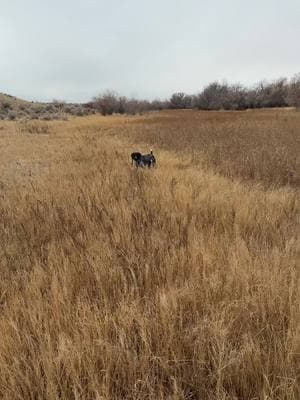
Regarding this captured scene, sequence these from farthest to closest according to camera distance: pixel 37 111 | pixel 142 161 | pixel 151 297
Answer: pixel 37 111, pixel 142 161, pixel 151 297

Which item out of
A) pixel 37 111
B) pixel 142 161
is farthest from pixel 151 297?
pixel 37 111

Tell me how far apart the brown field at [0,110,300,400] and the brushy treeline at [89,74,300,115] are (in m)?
49.6

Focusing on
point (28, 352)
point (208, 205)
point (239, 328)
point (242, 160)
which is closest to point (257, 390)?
point (239, 328)

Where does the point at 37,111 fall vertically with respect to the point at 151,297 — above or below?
above

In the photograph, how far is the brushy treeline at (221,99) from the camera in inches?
2393

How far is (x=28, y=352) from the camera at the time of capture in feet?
6.61

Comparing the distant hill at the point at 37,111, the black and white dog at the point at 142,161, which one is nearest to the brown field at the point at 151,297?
the black and white dog at the point at 142,161

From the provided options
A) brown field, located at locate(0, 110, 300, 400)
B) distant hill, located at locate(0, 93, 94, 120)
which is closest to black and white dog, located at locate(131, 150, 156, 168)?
Result: brown field, located at locate(0, 110, 300, 400)

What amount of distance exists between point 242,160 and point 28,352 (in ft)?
24.5

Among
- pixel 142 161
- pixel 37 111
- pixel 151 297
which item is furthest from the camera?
pixel 37 111

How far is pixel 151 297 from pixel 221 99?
64.5m

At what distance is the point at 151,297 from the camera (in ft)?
8.07

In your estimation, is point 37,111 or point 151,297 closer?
point 151,297

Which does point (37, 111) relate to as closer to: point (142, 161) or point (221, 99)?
point (221, 99)
